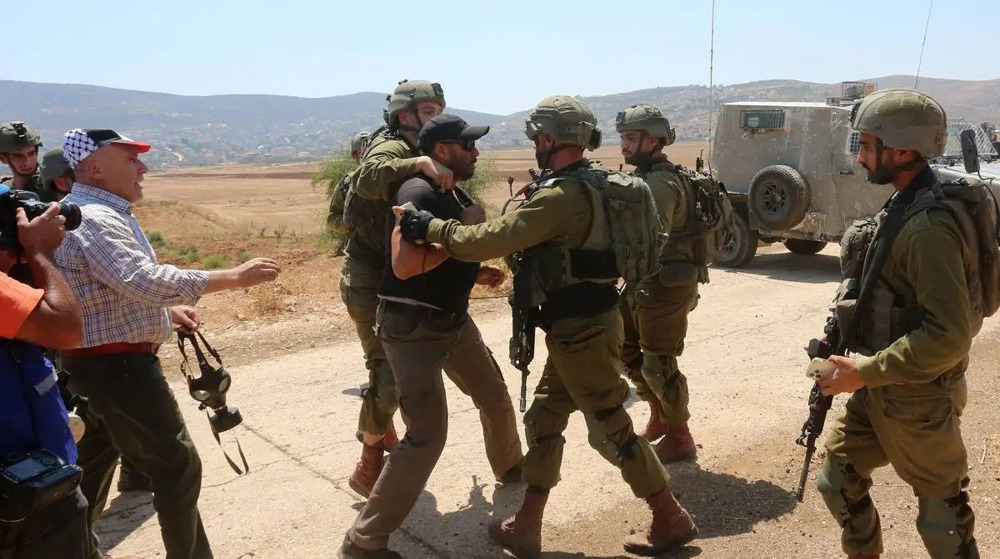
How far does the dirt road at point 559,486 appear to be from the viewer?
4164 mm

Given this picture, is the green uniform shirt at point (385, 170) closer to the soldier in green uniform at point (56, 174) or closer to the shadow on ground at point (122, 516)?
the soldier in green uniform at point (56, 174)

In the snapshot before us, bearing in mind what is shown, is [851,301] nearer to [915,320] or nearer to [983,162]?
[915,320]

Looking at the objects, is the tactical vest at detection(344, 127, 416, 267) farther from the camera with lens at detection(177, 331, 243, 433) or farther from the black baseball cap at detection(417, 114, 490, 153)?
the camera with lens at detection(177, 331, 243, 433)

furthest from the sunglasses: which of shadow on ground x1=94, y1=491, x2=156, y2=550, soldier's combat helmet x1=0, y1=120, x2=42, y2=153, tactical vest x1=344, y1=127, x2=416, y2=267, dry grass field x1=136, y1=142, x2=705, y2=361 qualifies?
dry grass field x1=136, y1=142, x2=705, y2=361

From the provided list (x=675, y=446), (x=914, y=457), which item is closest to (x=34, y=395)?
(x=914, y=457)

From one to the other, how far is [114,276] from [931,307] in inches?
114

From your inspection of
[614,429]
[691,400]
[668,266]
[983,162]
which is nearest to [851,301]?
[614,429]

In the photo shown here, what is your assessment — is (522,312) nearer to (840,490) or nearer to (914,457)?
(840,490)

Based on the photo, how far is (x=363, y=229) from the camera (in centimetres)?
474

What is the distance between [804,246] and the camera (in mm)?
12641

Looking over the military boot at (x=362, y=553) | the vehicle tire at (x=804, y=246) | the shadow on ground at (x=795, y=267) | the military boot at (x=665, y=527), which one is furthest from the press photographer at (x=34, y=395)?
the vehicle tire at (x=804, y=246)

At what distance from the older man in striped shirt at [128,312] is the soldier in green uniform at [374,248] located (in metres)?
1.18

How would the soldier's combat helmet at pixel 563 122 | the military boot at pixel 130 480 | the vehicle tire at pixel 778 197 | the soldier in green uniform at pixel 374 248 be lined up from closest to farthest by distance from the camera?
1. the soldier's combat helmet at pixel 563 122
2. the soldier in green uniform at pixel 374 248
3. the military boot at pixel 130 480
4. the vehicle tire at pixel 778 197

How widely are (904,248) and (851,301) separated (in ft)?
1.02
